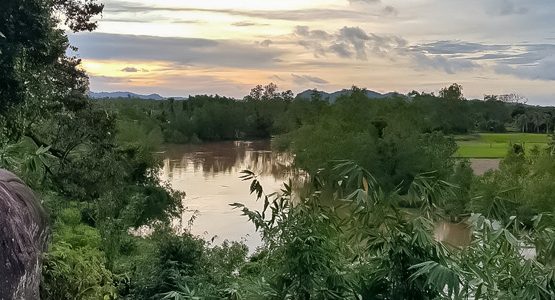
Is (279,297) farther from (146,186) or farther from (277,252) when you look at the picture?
(146,186)

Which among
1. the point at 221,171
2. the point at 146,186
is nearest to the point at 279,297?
the point at 146,186

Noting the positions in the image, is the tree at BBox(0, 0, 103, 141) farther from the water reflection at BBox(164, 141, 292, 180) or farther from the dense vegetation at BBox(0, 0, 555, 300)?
the water reflection at BBox(164, 141, 292, 180)

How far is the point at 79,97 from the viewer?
41.1 feet

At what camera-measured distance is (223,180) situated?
27016mm

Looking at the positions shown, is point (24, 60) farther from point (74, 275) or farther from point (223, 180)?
point (223, 180)

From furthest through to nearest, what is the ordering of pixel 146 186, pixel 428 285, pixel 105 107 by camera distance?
pixel 146 186
pixel 105 107
pixel 428 285

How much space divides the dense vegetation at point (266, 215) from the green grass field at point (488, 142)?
9.85 metres

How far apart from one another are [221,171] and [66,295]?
24.0 metres

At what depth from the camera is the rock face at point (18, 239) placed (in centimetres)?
370

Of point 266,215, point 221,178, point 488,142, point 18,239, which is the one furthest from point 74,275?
point 488,142

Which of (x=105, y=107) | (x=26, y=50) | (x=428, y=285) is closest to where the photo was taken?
(x=428, y=285)

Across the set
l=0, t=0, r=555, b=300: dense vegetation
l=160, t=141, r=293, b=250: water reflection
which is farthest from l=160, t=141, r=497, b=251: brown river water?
l=0, t=0, r=555, b=300: dense vegetation

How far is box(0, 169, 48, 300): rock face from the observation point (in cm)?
370

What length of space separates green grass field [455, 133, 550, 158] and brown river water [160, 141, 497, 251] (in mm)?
2888
